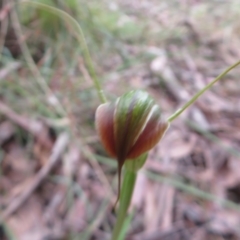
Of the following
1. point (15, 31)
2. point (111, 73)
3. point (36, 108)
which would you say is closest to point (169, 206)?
point (36, 108)

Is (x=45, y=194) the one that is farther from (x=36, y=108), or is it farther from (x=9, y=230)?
(x=36, y=108)

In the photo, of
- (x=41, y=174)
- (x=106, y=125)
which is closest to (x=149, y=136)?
(x=106, y=125)

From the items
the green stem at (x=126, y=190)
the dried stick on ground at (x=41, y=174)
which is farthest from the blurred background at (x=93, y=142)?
the green stem at (x=126, y=190)

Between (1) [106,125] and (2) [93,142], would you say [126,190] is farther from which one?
(2) [93,142]

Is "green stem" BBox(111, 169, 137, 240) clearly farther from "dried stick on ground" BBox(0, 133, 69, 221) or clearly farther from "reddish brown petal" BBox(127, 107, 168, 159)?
"dried stick on ground" BBox(0, 133, 69, 221)

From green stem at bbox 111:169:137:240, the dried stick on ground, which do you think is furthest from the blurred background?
green stem at bbox 111:169:137:240

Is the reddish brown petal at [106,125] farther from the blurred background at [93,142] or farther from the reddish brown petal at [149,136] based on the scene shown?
the blurred background at [93,142]

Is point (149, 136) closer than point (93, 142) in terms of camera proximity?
Yes

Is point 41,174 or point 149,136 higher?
point 149,136
